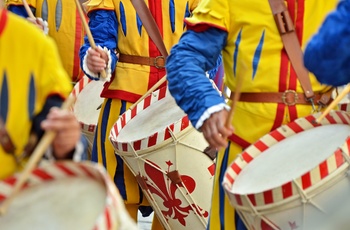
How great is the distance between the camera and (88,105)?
609 cm

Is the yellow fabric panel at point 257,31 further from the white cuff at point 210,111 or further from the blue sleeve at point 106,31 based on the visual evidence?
the blue sleeve at point 106,31

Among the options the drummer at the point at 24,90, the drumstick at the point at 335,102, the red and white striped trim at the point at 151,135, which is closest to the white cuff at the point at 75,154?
the drummer at the point at 24,90

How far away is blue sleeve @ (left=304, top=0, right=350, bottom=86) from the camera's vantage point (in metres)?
3.33

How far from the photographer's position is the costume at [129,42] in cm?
534

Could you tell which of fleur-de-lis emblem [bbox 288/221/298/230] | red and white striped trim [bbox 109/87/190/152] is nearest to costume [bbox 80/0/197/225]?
red and white striped trim [bbox 109/87/190/152]

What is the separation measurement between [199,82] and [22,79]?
3.26 ft

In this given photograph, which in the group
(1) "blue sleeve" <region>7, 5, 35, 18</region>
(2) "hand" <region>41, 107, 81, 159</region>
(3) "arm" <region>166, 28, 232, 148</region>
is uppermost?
(2) "hand" <region>41, 107, 81, 159</region>

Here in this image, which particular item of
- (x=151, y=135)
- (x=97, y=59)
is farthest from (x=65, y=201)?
(x=97, y=59)

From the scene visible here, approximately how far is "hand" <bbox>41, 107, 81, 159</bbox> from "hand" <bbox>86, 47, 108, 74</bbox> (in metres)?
2.31

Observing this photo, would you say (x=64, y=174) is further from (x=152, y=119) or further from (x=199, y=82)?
(x=152, y=119)

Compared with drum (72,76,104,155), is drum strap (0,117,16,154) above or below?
above

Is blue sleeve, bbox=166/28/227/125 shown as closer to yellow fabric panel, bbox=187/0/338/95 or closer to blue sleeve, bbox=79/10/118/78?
yellow fabric panel, bbox=187/0/338/95

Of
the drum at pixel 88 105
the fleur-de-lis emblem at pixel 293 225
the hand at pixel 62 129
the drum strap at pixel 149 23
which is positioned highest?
the hand at pixel 62 129

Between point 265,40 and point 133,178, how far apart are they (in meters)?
1.78
